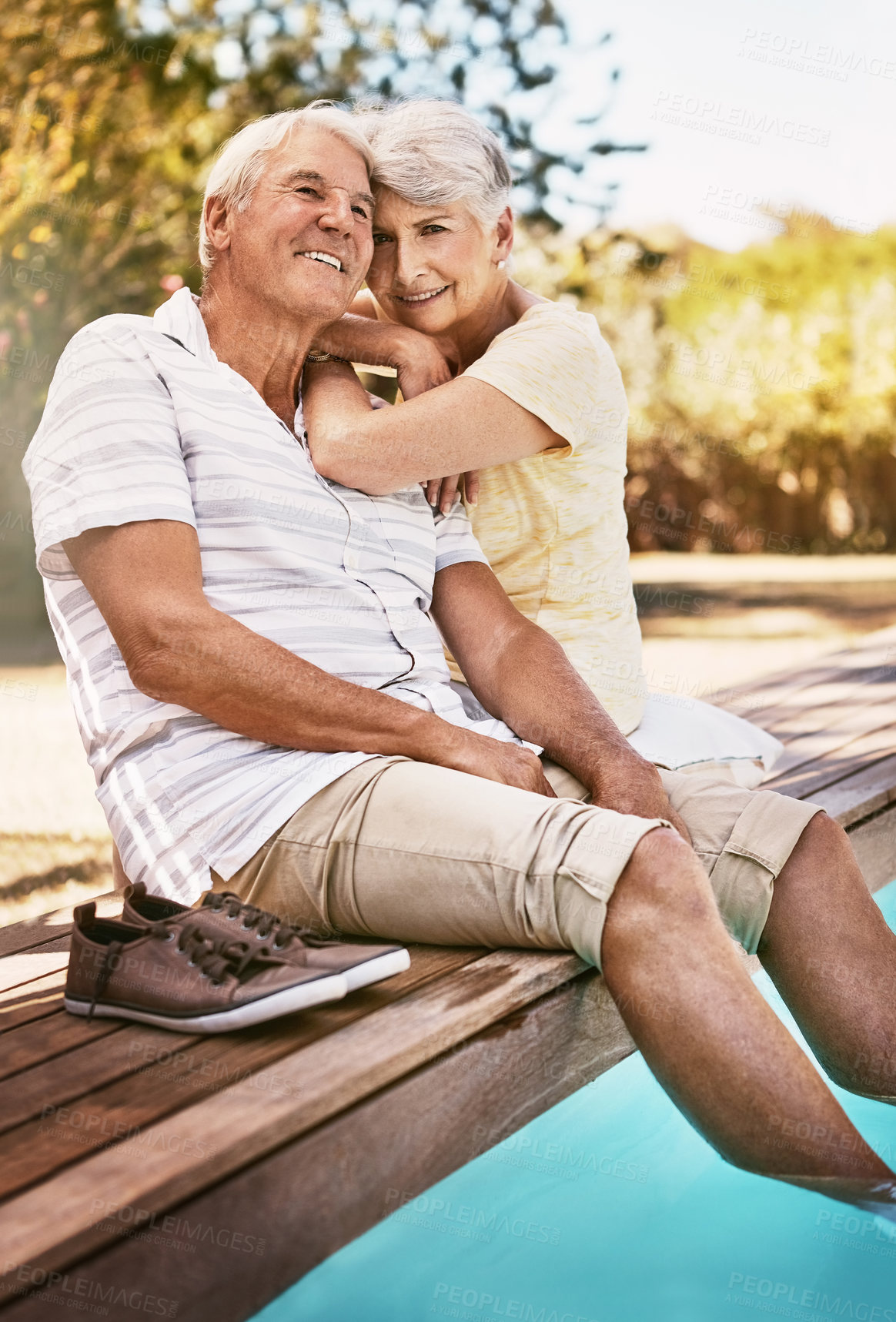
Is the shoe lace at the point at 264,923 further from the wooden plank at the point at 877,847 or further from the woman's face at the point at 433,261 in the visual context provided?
the wooden plank at the point at 877,847

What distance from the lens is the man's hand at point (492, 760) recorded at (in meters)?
2.00

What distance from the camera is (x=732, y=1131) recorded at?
1.64m

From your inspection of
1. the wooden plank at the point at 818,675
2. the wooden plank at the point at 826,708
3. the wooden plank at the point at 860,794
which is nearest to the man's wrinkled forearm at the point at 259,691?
the wooden plank at the point at 860,794

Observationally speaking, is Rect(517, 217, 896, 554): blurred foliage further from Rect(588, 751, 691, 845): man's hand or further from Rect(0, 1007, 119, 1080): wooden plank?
Rect(0, 1007, 119, 1080): wooden plank

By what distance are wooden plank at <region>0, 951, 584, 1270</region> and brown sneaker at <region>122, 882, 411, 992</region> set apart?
76mm

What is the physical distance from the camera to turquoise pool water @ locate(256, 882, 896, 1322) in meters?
1.80

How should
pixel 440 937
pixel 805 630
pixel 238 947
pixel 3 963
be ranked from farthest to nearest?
pixel 805 630 → pixel 3 963 → pixel 440 937 → pixel 238 947

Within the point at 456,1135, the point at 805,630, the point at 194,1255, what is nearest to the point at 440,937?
the point at 456,1135

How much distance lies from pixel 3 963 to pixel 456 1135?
0.90 meters

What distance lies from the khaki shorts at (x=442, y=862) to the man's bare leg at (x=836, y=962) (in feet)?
1.35

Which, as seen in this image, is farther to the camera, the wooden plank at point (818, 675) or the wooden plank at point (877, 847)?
the wooden plank at point (818, 675)

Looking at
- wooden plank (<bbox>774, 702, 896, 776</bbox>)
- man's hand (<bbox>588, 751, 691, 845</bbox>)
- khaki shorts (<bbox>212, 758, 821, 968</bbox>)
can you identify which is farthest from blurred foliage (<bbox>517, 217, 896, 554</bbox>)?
A: khaki shorts (<bbox>212, 758, 821, 968</bbox>)

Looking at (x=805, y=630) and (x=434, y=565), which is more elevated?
(x=434, y=565)

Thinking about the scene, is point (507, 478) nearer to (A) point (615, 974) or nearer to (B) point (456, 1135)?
(A) point (615, 974)
